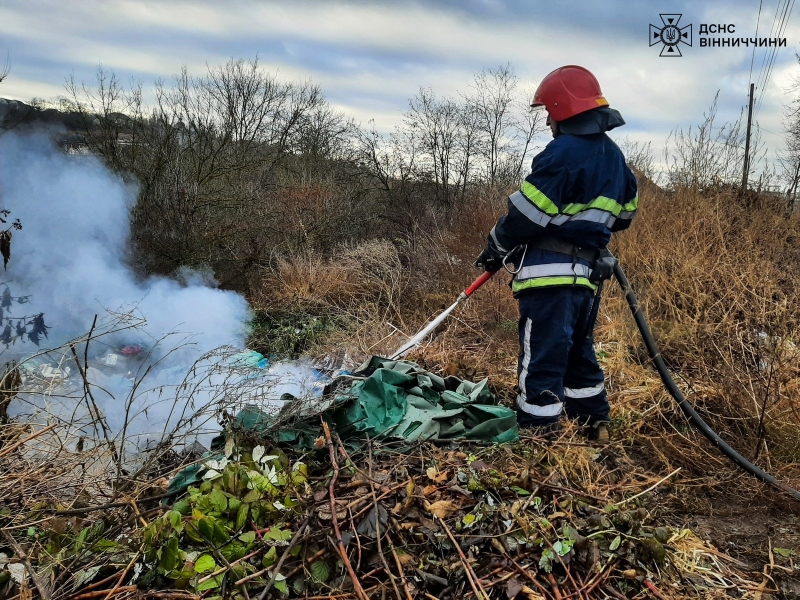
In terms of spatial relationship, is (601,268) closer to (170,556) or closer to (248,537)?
(248,537)

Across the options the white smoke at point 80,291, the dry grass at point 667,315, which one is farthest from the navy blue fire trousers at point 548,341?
the white smoke at point 80,291

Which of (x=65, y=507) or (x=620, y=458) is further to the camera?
(x=620, y=458)

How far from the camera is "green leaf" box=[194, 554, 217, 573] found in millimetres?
1891

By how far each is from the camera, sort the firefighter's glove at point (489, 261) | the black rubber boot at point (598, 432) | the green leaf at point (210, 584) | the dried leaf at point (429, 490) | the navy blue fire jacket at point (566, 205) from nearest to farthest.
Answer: the green leaf at point (210, 584) → the dried leaf at point (429, 490) → the navy blue fire jacket at point (566, 205) → the black rubber boot at point (598, 432) → the firefighter's glove at point (489, 261)

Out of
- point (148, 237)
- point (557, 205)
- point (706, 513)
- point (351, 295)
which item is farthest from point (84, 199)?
point (706, 513)

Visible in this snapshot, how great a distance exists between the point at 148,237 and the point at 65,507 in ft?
25.3

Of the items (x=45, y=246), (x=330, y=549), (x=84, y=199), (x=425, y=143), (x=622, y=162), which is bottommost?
(x=330, y=549)

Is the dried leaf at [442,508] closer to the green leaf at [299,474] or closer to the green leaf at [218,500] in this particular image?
the green leaf at [299,474]

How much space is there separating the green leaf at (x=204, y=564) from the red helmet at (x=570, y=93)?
118 inches

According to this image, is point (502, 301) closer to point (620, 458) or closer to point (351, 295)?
point (351, 295)

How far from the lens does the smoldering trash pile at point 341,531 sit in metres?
1.90

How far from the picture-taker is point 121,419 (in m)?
4.35

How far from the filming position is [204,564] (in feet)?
6.26

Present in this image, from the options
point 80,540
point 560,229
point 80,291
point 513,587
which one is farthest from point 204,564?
point 80,291
